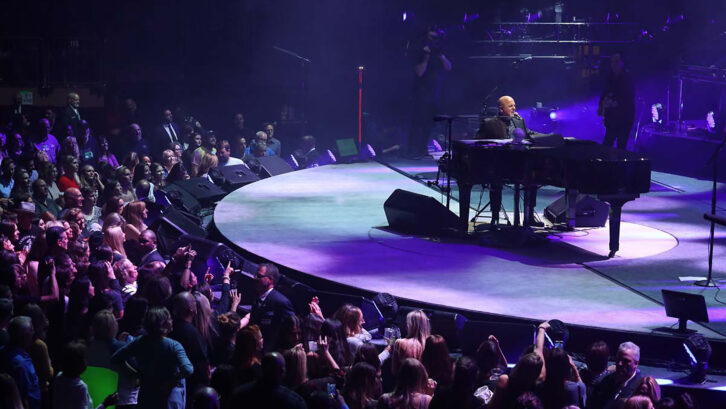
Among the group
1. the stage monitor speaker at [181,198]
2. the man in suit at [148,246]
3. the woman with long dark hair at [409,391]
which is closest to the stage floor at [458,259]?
the stage monitor speaker at [181,198]

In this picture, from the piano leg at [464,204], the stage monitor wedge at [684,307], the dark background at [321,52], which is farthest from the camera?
the dark background at [321,52]

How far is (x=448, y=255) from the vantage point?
10.2 meters

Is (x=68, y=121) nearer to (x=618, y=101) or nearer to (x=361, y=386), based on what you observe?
(x=618, y=101)

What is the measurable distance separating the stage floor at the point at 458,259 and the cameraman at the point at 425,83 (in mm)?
3766

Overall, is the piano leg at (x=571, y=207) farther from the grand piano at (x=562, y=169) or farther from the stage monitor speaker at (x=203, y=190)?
the stage monitor speaker at (x=203, y=190)

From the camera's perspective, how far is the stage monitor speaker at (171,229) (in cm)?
1042

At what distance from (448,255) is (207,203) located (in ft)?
16.3

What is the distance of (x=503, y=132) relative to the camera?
36.5ft

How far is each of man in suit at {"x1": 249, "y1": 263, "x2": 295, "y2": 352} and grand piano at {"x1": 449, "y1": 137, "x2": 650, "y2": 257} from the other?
3589mm

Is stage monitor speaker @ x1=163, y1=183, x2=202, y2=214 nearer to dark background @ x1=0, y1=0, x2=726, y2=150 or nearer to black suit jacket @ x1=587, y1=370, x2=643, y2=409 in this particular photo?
dark background @ x1=0, y1=0, x2=726, y2=150

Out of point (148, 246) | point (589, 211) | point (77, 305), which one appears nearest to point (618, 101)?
point (589, 211)

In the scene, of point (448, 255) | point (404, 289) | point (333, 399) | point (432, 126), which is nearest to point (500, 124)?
point (448, 255)

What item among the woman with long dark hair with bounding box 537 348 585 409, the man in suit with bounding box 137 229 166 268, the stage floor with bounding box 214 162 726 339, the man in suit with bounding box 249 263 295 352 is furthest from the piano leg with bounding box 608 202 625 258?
the man in suit with bounding box 137 229 166 268

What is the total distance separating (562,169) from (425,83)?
26.5ft
